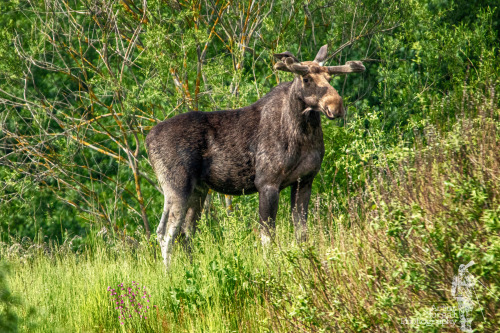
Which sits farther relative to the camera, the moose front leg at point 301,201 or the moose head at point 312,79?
the moose front leg at point 301,201

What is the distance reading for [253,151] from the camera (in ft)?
23.0

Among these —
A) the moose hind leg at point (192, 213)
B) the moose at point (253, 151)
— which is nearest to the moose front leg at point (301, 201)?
the moose at point (253, 151)

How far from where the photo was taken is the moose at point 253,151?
6680 mm

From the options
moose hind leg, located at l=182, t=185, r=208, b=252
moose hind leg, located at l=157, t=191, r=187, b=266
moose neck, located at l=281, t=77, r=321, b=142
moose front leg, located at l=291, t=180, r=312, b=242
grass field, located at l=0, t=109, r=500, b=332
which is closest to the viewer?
grass field, located at l=0, t=109, r=500, b=332

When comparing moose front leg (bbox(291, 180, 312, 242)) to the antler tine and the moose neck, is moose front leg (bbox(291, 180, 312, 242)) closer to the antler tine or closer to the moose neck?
the moose neck

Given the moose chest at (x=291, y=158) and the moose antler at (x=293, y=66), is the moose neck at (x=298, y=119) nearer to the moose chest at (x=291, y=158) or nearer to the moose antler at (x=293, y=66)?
the moose chest at (x=291, y=158)

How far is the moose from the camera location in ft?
21.9

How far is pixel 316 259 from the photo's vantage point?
485cm

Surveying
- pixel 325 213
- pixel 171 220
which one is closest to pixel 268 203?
pixel 171 220

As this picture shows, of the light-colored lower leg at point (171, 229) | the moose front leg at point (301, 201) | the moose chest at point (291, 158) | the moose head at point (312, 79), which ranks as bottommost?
the light-colored lower leg at point (171, 229)

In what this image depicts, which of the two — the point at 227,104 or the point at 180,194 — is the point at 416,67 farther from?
the point at 180,194

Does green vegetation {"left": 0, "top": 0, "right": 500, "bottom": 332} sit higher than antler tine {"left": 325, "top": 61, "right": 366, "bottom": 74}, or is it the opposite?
antler tine {"left": 325, "top": 61, "right": 366, "bottom": 74}

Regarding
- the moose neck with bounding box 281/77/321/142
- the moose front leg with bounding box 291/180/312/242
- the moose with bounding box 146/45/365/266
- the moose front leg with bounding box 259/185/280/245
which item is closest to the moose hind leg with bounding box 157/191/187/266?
the moose with bounding box 146/45/365/266

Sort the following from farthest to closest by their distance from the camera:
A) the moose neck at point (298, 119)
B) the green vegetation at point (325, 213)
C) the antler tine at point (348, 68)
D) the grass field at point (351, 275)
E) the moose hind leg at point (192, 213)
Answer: the moose hind leg at point (192, 213) → the moose neck at point (298, 119) → the antler tine at point (348, 68) → the green vegetation at point (325, 213) → the grass field at point (351, 275)
